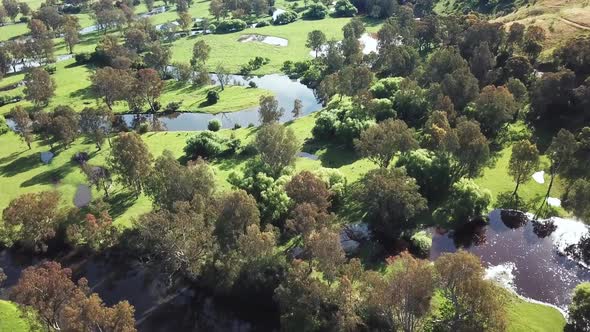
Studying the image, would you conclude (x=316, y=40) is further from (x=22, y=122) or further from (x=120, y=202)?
(x=120, y=202)

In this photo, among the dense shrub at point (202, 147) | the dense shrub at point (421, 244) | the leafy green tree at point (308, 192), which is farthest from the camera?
the dense shrub at point (202, 147)

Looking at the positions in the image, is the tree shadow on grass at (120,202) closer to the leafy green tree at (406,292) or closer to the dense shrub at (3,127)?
the dense shrub at (3,127)

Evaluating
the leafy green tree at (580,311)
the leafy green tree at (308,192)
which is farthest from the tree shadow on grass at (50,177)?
the leafy green tree at (580,311)

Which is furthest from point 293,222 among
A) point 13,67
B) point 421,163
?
point 13,67

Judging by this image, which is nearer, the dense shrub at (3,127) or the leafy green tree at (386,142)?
the leafy green tree at (386,142)

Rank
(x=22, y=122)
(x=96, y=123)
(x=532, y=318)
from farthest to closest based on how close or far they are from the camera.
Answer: (x=22, y=122) → (x=96, y=123) → (x=532, y=318)

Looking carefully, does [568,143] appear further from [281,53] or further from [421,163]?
[281,53]

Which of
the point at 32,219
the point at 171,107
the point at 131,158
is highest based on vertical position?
the point at 131,158

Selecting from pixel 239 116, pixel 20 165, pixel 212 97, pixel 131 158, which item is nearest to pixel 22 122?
pixel 20 165
